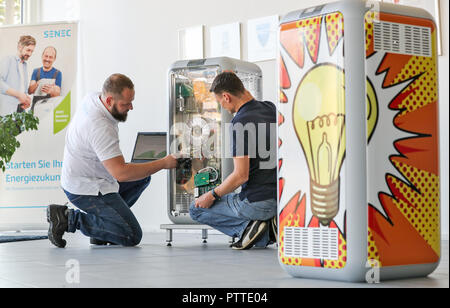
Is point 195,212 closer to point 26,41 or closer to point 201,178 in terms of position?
point 201,178

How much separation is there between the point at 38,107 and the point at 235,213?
12.8 feet

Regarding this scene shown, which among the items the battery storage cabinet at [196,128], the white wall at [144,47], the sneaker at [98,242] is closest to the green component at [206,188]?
the battery storage cabinet at [196,128]

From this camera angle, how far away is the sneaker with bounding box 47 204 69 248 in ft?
16.4

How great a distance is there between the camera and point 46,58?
7.77 meters

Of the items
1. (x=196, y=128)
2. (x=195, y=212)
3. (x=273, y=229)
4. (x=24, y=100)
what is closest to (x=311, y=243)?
(x=273, y=229)

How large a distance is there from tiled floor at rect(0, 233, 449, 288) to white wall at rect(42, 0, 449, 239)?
2.07 metres

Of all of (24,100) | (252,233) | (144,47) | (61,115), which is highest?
(144,47)

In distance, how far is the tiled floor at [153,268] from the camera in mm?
2906

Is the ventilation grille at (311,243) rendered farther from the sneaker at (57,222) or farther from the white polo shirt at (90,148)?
the sneaker at (57,222)

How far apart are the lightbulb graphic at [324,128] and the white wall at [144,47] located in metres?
3.73

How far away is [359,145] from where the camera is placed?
111 inches

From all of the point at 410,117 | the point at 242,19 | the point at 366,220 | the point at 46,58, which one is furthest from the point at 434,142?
the point at 46,58
